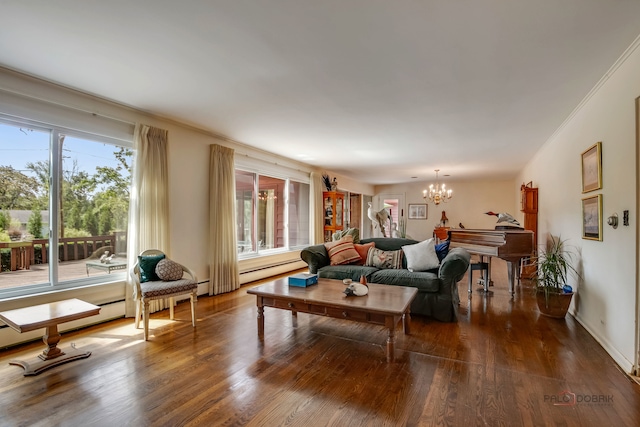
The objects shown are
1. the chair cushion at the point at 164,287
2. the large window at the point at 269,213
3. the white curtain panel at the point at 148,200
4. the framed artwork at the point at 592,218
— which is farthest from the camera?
the large window at the point at 269,213

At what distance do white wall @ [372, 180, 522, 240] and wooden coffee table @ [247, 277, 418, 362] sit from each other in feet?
25.1

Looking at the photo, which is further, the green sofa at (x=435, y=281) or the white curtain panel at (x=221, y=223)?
the white curtain panel at (x=221, y=223)

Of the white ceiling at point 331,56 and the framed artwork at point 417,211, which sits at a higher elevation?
the white ceiling at point 331,56

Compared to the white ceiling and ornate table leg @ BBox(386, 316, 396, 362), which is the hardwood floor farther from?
the white ceiling

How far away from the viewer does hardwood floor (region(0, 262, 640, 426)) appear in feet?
5.78

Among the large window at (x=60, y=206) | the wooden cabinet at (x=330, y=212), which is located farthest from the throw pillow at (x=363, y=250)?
the large window at (x=60, y=206)

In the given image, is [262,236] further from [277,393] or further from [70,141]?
[277,393]

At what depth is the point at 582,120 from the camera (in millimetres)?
3238

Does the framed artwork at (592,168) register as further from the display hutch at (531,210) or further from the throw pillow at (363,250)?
the display hutch at (531,210)

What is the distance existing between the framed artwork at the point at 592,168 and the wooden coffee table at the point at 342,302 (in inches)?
78.1

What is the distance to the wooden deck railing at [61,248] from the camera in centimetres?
276

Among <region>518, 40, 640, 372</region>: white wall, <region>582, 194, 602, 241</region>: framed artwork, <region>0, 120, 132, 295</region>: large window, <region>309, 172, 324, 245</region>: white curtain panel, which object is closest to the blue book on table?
<region>0, 120, 132, 295</region>: large window

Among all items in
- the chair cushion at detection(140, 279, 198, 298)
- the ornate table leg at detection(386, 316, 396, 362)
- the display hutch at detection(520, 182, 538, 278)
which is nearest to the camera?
the ornate table leg at detection(386, 316, 396, 362)

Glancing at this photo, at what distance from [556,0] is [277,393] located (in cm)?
294
